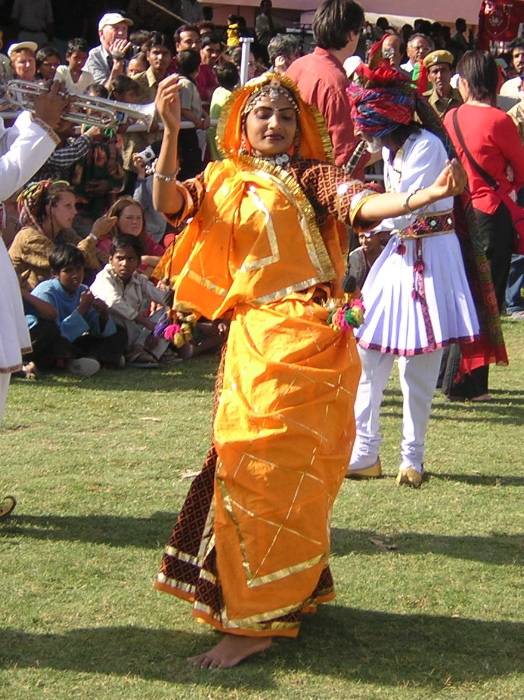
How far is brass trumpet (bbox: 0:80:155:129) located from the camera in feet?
16.1

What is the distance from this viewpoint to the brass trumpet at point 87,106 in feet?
16.1

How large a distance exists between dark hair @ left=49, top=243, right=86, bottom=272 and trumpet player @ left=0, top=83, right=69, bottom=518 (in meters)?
3.77

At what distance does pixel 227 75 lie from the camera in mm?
11523

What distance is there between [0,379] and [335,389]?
5.03 feet

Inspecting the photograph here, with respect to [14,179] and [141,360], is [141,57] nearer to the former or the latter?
[141,360]

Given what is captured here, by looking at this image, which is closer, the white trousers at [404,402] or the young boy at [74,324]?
the white trousers at [404,402]

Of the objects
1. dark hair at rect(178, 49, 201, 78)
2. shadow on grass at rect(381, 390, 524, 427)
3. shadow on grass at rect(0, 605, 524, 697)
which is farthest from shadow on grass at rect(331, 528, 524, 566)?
dark hair at rect(178, 49, 201, 78)

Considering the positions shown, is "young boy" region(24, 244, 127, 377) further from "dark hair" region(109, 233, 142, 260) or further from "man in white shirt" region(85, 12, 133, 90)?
"man in white shirt" region(85, 12, 133, 90)

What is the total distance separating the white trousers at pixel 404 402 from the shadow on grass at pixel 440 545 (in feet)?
2.78

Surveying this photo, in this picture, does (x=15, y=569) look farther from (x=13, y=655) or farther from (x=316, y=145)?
(x=316, y=145)

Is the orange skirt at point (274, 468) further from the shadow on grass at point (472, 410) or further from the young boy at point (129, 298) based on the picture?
the young boy at point (129, 298)

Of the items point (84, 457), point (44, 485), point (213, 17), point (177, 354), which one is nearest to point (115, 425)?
point (84, 457)

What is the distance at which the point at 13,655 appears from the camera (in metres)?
3.94

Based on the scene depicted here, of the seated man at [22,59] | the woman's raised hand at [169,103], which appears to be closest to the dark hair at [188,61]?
the seated man at [22,59]
